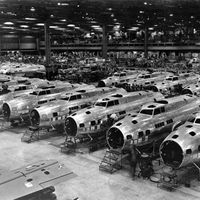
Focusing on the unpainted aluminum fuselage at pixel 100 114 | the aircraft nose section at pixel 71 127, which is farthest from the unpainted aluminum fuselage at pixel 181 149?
the aircraft nose section at pixel 71 127

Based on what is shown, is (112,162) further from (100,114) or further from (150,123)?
(100,114)

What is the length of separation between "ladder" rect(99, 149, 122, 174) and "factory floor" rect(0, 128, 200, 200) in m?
0.30

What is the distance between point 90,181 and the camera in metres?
17.9

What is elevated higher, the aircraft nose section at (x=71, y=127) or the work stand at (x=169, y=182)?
the aircraft nose section at (x=71, y=127)

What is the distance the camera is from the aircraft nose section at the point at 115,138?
19.8m

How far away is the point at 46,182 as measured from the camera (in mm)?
10773

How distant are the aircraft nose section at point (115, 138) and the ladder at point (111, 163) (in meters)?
0.38

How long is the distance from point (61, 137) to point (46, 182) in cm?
1619

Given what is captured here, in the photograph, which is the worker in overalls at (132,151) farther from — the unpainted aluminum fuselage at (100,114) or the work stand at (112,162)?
the unpainted aluminum fuselage at (100,114)

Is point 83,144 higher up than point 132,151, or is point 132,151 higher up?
point 132,151

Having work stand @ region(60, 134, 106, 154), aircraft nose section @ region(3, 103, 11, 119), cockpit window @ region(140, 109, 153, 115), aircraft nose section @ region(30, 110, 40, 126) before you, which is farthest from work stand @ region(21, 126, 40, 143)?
cockpit window @ region(140, 109, 153, 115)

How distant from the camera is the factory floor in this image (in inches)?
636

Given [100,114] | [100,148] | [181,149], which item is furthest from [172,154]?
[100,114]

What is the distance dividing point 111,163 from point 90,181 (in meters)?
2.11
